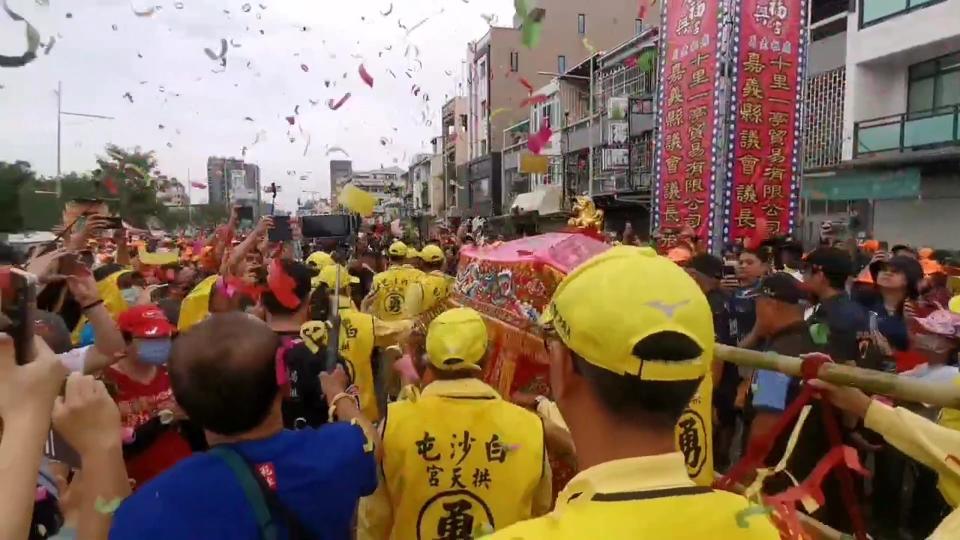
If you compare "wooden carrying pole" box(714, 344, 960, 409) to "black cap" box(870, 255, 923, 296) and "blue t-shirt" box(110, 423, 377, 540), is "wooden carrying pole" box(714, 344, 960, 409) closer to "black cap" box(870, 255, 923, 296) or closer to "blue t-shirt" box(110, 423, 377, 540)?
"blue t-shirt" box(110, 423, 377, 540)

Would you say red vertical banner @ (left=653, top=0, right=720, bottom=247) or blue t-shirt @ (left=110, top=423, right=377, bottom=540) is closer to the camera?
blue t-shirt @ (left=110, top=423, right=377, bottom=540)

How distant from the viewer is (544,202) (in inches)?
1135

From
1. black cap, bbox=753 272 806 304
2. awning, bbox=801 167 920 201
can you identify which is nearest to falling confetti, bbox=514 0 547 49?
black cap, bbox=753 272 806 304

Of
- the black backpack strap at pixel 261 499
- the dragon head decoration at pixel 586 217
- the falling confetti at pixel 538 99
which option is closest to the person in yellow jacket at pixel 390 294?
the dragon head decoration at pixel 586 217

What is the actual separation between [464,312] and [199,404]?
1363 millimetres

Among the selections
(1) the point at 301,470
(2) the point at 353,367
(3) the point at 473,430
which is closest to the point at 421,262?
(2) the point at 353,367

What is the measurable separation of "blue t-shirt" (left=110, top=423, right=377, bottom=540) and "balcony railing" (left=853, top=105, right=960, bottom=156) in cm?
1508

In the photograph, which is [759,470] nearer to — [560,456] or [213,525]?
[560,456]

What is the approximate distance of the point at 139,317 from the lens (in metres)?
3.36

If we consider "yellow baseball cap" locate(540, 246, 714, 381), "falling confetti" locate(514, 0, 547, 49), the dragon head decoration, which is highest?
"falling confetti" locate(514, 0, 547, 49)

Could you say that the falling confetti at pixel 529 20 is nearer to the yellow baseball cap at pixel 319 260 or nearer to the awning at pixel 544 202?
the yellow baseball cap at pixel 319 260

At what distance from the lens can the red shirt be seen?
8.48 feet

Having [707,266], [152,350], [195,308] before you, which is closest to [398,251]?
[195,308]

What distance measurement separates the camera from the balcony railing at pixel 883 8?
47.5 feet
